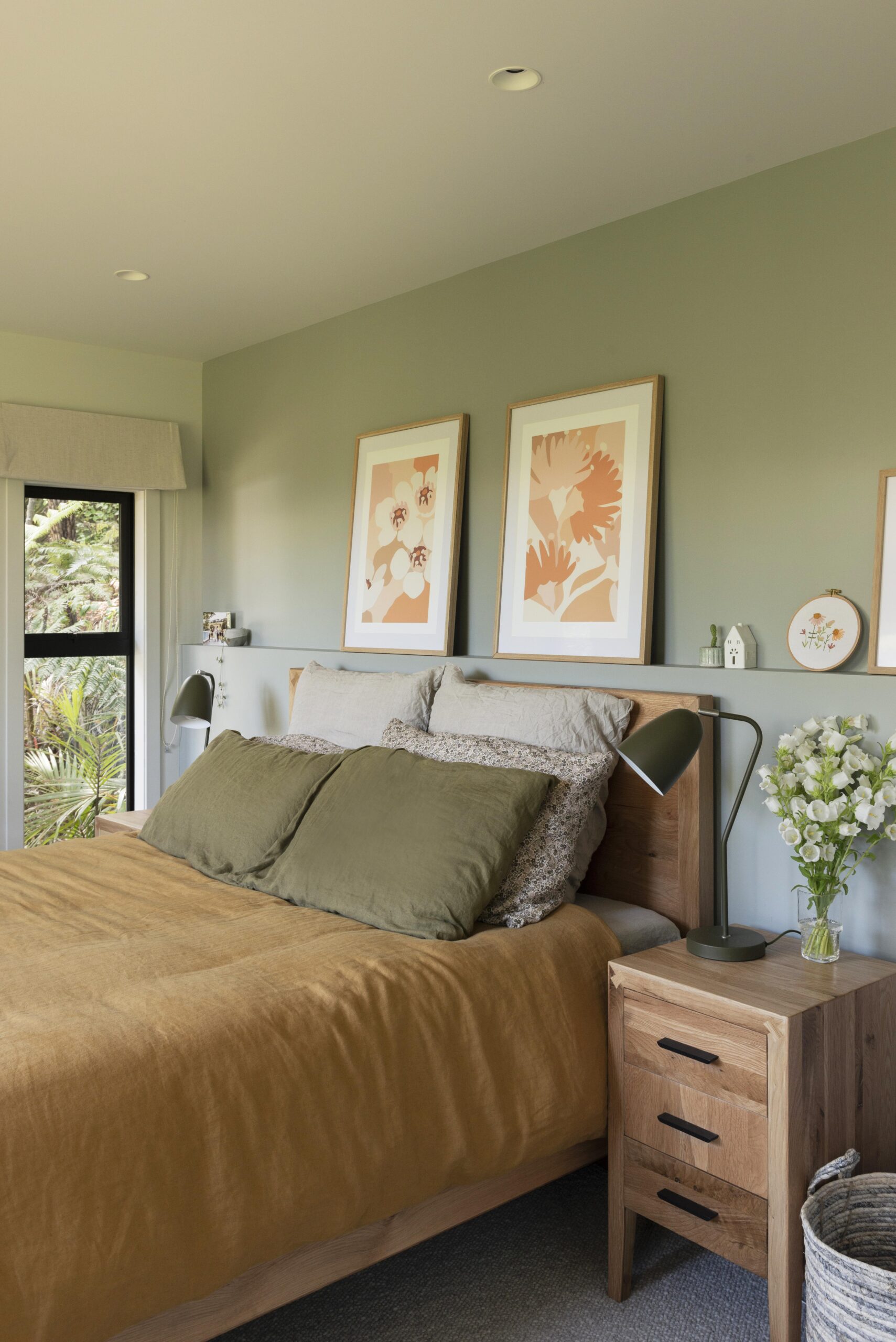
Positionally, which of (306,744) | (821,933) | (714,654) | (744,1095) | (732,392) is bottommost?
(744,1095)

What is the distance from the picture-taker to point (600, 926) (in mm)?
2363

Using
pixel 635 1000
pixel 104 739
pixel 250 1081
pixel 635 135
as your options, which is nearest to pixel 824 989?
pixel 635 1000

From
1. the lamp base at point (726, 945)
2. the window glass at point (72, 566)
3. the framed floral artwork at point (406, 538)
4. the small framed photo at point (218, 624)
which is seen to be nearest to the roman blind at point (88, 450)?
the window glass at point (72, 566)

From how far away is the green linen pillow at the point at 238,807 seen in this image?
274cm

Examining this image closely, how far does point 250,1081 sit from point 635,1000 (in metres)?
0.82

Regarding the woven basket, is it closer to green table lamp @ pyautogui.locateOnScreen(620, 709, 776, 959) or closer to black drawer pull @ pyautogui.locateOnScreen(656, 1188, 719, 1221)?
black drawer pull @ pyautogui.locateOnScreen(656, 1188, 719, 1221)

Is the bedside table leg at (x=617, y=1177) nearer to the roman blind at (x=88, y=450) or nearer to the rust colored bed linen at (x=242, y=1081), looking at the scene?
the rust colored bed linen at (x=242, y=1081)

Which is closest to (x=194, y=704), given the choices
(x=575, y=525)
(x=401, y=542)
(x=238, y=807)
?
(x=401, y=542)

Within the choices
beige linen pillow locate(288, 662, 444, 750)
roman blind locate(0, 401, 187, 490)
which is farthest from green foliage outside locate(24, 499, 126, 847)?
beige linen pillow locate(288, 662, 444, 750)

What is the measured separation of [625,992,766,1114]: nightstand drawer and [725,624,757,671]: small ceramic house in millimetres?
941

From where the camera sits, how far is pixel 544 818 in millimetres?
2453

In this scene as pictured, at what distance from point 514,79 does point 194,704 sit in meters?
2.47

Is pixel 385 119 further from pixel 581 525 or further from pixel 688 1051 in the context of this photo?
pixel 688 1051

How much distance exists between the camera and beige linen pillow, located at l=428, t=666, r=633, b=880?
2631 millimetres
